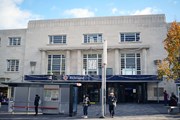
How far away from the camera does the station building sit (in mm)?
32719

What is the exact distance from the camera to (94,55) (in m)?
35.1

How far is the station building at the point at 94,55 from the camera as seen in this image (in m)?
32.7

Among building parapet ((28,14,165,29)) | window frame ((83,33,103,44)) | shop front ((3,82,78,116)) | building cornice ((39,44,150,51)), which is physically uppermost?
building parapet ((28,14,165,29))

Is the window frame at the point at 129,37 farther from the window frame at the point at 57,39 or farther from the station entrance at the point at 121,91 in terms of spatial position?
the window frame at the point at 57,39

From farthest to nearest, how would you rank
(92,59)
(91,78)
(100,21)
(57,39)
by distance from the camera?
(57,39)
(100,21)
(92,59)
(91,78)

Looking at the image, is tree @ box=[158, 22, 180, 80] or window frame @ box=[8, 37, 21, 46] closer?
tree @ box=[158, 22, 180, 80]

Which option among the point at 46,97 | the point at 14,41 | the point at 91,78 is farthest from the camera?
the point at 14,41

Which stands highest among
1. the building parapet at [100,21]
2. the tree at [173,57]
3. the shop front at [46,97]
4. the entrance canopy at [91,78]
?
the building parapet at [100,21]

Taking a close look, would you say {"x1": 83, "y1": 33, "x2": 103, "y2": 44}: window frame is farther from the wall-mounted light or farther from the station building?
the wall-mounted light

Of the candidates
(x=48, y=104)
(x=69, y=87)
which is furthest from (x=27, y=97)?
(x=69, y=87)

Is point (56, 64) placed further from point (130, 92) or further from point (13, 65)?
point (130, 92)

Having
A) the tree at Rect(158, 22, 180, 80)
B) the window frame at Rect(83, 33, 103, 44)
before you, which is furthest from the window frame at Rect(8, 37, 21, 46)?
the tree at Rect(158, 22, 180, 80)

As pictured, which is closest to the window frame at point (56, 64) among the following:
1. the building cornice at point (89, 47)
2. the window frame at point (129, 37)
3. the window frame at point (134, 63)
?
the building cornice at point (89, 47)

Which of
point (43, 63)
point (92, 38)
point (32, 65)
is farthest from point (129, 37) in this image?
point (32, 65)
